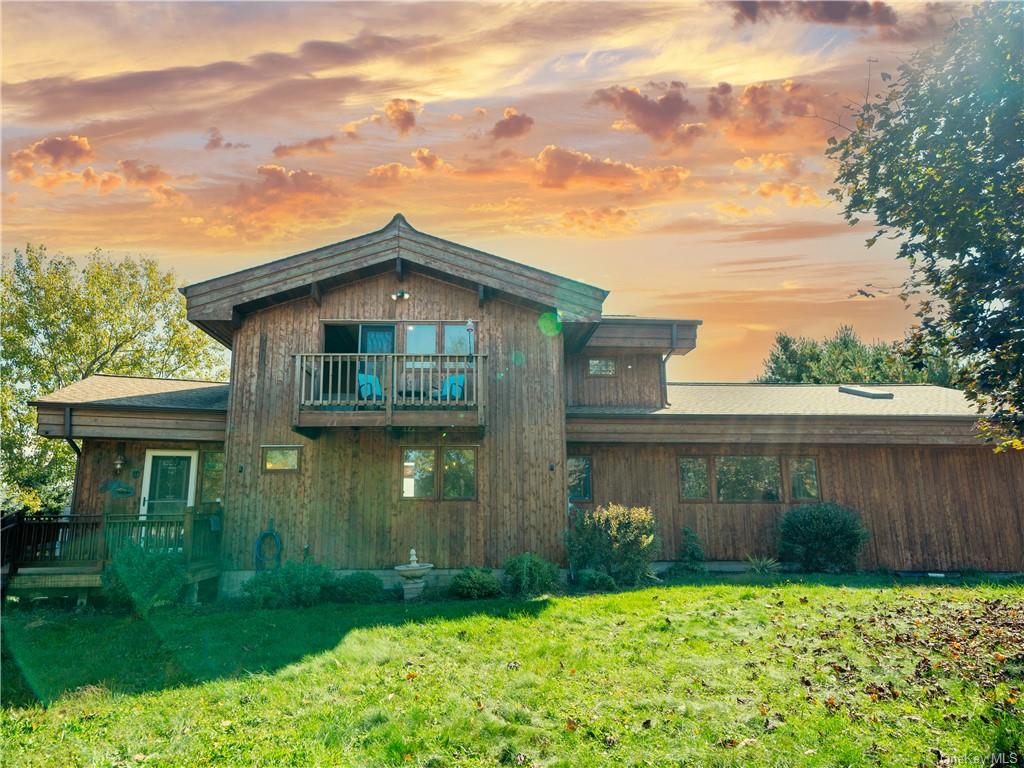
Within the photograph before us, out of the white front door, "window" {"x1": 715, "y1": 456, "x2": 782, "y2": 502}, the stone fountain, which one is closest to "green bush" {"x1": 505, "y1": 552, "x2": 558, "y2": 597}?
the stone fountain

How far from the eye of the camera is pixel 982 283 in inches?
279

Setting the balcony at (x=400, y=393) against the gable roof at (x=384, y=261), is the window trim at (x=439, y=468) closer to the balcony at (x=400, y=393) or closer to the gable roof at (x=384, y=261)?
the balcony at (x=400, y=393)

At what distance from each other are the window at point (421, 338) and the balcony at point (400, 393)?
17.2 inches

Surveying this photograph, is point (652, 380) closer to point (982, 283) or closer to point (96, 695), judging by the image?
point (982, 283)

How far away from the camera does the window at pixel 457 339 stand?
13.2 metres

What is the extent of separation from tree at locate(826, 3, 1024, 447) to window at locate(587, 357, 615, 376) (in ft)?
28.7

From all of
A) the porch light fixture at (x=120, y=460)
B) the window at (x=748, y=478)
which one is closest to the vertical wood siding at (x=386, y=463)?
the porch light fixture at (x=120, y=460)

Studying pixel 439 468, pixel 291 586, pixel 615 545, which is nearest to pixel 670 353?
pixel 615 545

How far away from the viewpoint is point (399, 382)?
1270 cm

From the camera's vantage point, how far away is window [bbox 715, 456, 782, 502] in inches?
579

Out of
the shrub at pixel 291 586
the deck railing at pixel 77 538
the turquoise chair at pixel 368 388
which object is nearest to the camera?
the deck railing at pixel 77 538

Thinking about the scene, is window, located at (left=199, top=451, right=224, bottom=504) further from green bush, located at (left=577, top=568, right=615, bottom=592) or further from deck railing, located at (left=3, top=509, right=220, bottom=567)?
green bush, located at (left=577, top=568, right=615, bottom=592)

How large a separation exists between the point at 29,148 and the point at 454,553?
11.6 meters

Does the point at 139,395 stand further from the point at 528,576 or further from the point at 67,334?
the point at 67,334
